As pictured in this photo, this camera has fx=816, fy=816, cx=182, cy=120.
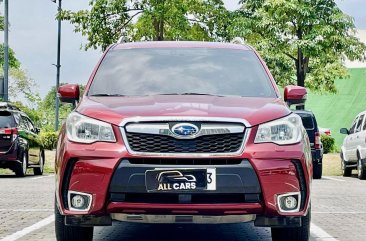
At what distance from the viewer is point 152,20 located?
3891cm

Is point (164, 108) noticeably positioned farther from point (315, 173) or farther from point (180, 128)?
point (315, 173)

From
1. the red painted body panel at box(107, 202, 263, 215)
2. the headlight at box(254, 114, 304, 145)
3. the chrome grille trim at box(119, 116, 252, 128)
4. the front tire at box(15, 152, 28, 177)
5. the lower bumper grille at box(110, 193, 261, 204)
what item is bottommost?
the front tire at box(15, 152, 28, 177)

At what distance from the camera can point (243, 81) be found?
7457 millimetres

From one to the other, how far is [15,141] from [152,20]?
69.3 feet

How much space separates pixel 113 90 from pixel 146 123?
1141mm

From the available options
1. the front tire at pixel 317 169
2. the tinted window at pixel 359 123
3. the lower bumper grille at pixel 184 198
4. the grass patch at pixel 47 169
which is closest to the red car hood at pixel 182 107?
the lower bumper grille at pixel 184 198

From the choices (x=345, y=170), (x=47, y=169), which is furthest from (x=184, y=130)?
(x=47, y=169)

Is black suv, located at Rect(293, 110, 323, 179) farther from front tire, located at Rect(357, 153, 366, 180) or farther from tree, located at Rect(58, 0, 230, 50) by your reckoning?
tree, located at Rect(58, 0, 230, 50)

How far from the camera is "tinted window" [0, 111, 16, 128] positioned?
61.2 ft

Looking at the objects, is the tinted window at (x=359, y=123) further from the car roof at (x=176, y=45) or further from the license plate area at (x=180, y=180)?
the license plate area at (x=180, y=180)

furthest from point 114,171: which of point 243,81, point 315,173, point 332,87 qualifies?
point 332,87

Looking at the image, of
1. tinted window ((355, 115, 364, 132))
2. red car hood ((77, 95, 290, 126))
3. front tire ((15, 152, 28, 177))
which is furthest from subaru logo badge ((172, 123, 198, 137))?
tinted window ((355, 115, 364, 132))

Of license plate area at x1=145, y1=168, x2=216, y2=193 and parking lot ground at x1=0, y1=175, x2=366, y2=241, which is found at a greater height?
license plate area at x1=145, y1=168, x2=216, y2=193

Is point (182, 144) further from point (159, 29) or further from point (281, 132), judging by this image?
point (159, 29)
